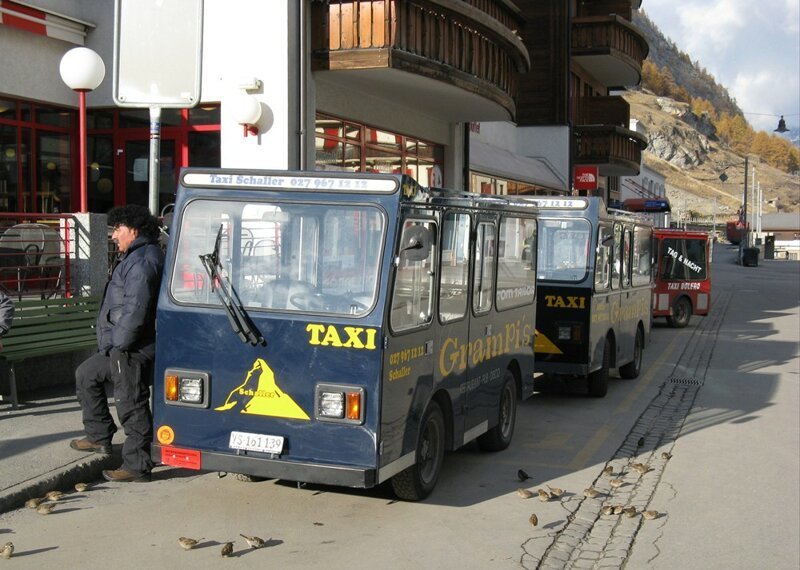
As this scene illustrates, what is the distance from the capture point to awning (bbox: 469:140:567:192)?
2637 cm

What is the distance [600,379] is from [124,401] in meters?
6.82

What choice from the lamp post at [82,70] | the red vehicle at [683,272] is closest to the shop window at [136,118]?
the lamp post at [82,70]

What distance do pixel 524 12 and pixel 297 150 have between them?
2258 centimetres

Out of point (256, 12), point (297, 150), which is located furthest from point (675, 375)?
point (256, 12)

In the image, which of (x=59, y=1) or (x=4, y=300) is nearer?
(x=4, y=300)

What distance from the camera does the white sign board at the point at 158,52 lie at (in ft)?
25.3

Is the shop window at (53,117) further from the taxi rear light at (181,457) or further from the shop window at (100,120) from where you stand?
the taxi rear light at (181,457)

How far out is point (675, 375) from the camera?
15031 mm

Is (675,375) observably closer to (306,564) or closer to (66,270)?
(66,270)

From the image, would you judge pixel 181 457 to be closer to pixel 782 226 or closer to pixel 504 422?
pixel 504 422

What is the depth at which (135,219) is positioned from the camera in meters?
7.49

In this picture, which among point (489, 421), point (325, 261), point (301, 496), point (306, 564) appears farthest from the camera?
point (489, 421)

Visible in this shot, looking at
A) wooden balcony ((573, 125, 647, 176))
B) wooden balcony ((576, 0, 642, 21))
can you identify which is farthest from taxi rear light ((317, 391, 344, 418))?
wooden balcony ((576, 0, 642, 21))

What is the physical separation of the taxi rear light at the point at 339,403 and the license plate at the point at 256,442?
0.34m
